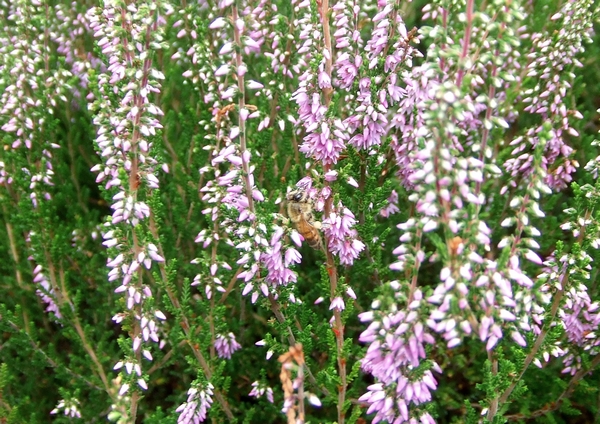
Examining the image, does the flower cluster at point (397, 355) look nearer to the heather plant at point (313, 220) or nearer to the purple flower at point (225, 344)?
the heather plant at point (313, 220)

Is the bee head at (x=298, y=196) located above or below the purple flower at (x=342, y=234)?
above

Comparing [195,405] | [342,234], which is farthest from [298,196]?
[195,405]

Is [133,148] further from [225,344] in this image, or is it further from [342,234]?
[225,344]

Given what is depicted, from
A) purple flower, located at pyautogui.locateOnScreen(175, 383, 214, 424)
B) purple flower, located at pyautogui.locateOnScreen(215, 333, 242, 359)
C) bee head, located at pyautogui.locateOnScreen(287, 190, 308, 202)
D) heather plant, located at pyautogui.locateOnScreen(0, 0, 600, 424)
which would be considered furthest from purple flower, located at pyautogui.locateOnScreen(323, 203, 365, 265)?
purple flower, located at pyautogui.locateOnScreen(215, 333, 242, 359)

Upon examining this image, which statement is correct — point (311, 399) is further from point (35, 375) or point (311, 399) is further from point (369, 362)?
point (35, 375)

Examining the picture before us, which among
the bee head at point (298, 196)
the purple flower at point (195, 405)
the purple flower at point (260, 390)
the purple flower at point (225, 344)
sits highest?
the bee head at point (298, 196)

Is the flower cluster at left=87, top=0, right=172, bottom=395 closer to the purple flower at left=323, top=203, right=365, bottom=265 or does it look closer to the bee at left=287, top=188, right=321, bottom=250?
the bee at left=287, top=188, right=321, bottom=250

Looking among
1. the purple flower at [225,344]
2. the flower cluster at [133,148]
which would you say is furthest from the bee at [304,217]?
the purple flower at [225,344]
